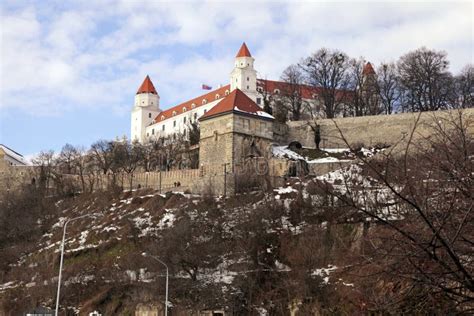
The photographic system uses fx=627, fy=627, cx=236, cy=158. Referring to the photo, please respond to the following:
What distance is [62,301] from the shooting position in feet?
115

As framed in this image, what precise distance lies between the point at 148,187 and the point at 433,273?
155ft

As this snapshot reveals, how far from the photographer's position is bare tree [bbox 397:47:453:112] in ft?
195

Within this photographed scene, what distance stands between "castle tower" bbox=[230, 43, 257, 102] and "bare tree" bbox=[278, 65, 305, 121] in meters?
7.86

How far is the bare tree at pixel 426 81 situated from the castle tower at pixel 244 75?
22.3m

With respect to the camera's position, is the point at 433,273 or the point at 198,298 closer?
the point at 433,273

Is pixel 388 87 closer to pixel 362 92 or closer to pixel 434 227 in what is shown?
pixel 362 92

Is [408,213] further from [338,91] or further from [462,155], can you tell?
[338,91]

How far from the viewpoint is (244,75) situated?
81.8m

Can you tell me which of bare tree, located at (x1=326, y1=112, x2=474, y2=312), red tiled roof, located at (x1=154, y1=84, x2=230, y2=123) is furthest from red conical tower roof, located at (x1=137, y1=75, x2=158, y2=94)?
bare tree, located at (x1=326, y1=112, x2=474, y2=312)

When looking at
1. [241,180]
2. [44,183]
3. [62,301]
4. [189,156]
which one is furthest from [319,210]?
[44,183]

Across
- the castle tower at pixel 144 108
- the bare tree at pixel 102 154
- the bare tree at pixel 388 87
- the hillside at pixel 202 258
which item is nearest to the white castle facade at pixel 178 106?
the castle tower at pixel 144 108

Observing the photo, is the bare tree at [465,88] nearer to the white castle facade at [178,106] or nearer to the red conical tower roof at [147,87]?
the white castle facade at [178,106]

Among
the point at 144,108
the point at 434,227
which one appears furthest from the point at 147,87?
the point at 434,227

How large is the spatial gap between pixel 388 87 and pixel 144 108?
144 ft
